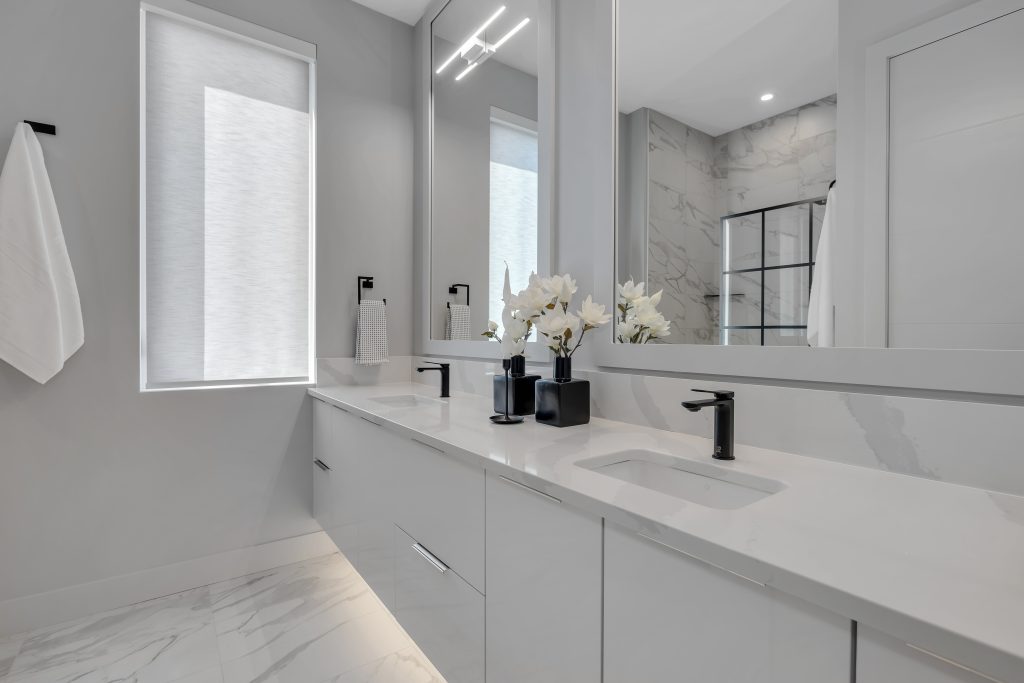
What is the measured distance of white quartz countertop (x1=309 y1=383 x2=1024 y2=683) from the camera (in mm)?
399

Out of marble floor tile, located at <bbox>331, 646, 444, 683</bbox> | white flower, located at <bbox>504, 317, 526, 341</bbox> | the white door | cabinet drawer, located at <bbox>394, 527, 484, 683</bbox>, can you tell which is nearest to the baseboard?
marble floor tile, located at <bbox>331, 646, 444, 683</bbox>

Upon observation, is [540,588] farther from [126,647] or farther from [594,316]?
[126,647]

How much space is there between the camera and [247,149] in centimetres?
207

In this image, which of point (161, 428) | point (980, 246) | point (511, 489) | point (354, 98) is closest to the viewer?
point (980, 246)

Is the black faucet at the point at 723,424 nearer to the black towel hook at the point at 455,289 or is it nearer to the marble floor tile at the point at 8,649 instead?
the black towel hook at the point at 455,289

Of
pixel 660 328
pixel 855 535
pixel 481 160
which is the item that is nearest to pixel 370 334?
pixel 481 160

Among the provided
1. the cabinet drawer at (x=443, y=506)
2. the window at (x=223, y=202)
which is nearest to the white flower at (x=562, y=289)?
the cabinet drawer at (x=443, y=506)

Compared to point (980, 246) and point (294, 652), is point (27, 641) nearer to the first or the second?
point (294, 652)

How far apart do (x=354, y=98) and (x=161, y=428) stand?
1695 millimetres

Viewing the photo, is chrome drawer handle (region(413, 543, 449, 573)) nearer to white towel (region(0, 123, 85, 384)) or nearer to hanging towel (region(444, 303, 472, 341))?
hanging towel (region(444, 303, 472, 341))

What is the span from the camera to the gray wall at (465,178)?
1.94 metres

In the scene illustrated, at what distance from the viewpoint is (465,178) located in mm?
2109

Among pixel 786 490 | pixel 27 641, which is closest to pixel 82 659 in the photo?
pixel 27 641

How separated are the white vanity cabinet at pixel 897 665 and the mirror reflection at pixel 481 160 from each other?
1.34 metres
